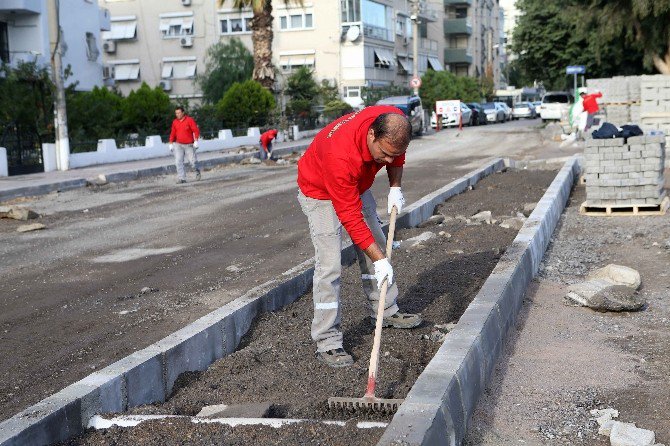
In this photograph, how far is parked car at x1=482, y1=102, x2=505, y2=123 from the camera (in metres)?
61.8

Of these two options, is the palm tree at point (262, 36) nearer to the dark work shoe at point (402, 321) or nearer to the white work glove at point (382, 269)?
the dark work shoe at point (402, 321)

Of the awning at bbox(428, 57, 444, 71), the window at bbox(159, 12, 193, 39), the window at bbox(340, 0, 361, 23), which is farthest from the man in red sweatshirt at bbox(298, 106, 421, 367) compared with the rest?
the awning at bbox(428, 57, 444, 71)

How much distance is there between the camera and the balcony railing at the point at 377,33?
59684mm

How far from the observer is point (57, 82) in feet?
78.9

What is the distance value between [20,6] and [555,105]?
2695cm

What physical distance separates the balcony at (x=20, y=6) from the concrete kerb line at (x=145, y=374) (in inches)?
1248

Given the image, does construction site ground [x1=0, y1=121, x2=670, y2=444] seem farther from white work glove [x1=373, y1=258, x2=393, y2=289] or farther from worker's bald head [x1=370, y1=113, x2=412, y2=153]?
worker's bald head [x1=370, y1=113, x2=412, y2=153]

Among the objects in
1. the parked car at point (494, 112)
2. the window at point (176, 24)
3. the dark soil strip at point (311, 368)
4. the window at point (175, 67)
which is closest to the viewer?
the dark soil strip at point (311, 368)

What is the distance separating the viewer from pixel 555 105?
47.8 m

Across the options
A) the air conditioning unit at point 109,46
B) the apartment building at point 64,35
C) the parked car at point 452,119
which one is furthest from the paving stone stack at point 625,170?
the air conditioning unit at point 109,46

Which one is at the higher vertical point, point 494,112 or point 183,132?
point 494,112

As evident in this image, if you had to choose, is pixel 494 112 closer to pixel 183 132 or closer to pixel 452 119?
pixel 452 119

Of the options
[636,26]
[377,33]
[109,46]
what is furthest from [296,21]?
[636,26]

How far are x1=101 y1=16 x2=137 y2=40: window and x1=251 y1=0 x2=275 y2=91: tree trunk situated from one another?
22.4 meters
